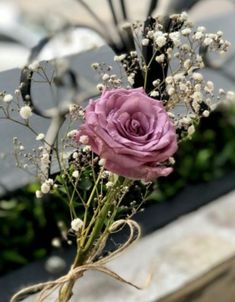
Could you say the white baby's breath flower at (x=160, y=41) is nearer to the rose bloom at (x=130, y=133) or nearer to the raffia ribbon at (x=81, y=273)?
the rose bloom at (x=130, y=133)

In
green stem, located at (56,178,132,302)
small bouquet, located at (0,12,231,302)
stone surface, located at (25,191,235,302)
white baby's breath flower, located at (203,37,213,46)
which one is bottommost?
stone surface, located at (25,191,235,302)

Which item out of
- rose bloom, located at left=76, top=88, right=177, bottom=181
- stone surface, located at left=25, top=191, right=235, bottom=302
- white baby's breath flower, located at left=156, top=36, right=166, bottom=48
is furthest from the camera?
stone surface, located at left=25, top=191, right=235, bottom=302

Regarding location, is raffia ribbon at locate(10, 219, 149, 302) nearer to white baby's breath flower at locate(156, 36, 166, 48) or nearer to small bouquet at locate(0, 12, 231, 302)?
small bouquet at locate(0, 12, 231, 302)

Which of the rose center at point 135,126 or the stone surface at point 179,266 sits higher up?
the rose center at point 135,126

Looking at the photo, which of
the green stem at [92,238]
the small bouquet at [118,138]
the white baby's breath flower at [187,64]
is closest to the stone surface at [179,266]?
the small bouquet at [118,138]

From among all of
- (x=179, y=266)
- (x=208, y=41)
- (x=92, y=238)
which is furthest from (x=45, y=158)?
(x=179, y=266)

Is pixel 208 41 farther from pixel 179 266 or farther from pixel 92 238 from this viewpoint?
pixel 179 266

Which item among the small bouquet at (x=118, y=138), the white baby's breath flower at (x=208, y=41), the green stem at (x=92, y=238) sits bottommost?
the green stem at (x=92, y=238)

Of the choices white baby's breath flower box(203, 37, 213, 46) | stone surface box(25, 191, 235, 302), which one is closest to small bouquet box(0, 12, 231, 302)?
white baby's breath flower box(203, 37, 213, 46)

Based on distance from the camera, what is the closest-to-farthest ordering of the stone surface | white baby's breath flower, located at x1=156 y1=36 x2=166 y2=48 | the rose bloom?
the rose bloom
white baby's breath flower, located at x1=156 y1=36 x2=166 y2=48
the stone surface
